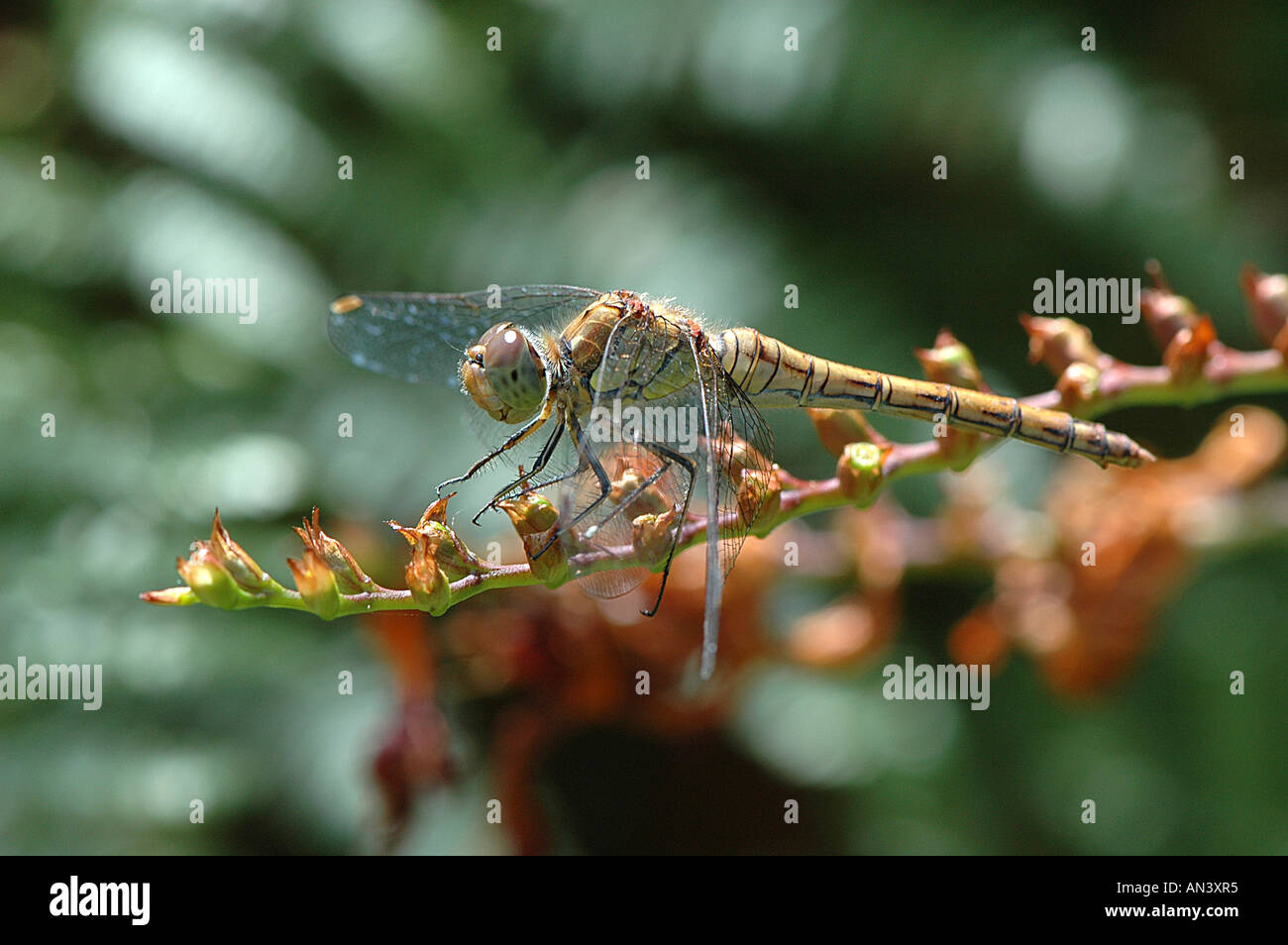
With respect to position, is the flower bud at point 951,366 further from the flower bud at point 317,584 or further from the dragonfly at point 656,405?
the flower bud at point 317,584

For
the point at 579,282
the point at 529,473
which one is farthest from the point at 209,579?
the point at 579,282

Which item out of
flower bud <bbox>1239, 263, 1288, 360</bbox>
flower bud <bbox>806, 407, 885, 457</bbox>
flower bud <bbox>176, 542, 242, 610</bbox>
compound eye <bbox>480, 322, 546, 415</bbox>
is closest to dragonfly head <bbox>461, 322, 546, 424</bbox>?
compound eye <bbox>480, 322, 546, 415</bbox>

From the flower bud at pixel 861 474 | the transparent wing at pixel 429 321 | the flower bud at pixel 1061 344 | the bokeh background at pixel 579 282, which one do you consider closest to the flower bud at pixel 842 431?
the flower bud at pixel 861 474

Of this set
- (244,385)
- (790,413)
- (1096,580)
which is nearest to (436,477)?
(244,385)

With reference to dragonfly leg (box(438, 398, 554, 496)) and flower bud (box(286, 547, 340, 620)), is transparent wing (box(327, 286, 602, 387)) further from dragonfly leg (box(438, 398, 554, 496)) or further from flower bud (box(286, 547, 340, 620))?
flower bud (box(286, 547, 340, 620))

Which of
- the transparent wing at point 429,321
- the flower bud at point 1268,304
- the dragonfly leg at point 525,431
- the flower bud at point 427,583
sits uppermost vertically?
the transparent wing at point 429,321

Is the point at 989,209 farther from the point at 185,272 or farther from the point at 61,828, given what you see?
the point at 61,828
